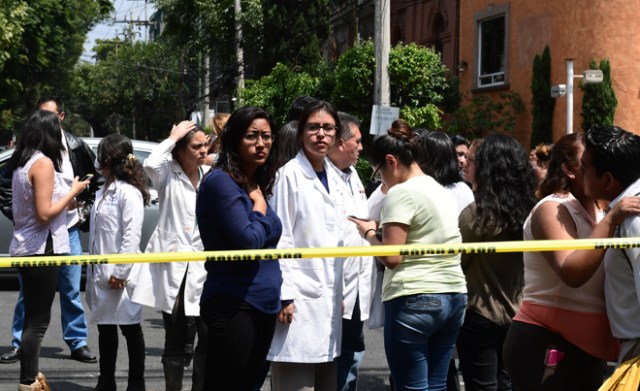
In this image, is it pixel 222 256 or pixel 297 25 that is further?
pixel 297 25

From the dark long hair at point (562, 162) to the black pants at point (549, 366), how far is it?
1.98 ft

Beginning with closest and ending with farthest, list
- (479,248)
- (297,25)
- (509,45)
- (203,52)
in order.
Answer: (479,248) → (509,45) → (297,25) → (203,52)

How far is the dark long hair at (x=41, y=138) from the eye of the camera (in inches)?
261

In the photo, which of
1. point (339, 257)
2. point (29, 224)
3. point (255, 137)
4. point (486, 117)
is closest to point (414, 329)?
point (339, 257)

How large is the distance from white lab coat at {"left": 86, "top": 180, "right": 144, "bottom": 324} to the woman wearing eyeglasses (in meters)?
2.26

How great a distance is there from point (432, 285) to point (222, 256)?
1.15 meters

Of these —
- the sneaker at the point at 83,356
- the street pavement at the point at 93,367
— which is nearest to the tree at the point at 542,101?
the street pavement at the point at 93,367

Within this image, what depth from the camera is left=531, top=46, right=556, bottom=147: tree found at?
22.4 metres

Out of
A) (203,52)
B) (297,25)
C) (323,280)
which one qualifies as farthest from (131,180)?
(203,52)

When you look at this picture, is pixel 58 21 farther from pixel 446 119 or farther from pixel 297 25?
pixel 446 119

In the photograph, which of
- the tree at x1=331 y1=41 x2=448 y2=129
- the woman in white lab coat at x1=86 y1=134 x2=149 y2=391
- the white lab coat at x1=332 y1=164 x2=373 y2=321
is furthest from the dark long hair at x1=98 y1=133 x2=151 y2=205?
the tree at x1=331 y1=41 x2=448 y2=129

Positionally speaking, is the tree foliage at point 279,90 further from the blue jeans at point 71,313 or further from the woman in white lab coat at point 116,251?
the woman in white lab coat at point 116,251

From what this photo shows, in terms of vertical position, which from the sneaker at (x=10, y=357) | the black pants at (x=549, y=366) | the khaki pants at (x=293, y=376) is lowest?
the sneaker at (x=10, y=357)

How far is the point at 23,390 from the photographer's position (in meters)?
6.42
